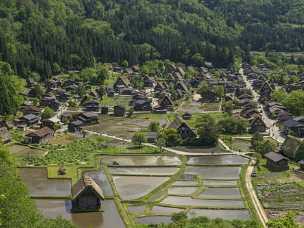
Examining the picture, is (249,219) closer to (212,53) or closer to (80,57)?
(80,57)

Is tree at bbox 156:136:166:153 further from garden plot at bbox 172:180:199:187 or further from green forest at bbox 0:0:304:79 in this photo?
A: green forest at bbox 0:0:304:79

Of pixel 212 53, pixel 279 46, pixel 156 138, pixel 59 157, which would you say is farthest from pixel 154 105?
pixel 279 46

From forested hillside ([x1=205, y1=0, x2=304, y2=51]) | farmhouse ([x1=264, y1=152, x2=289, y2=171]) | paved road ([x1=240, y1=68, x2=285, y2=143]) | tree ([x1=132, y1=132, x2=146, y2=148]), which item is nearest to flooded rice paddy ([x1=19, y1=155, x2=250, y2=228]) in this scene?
farmhouse ([x1=264, y1=152, x2=289, y2=171])

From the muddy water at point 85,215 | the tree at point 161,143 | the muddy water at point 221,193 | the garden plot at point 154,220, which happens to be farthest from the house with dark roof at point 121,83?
the garden plot at point 154,220

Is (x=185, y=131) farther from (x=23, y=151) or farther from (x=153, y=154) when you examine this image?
(x=23, y=151)

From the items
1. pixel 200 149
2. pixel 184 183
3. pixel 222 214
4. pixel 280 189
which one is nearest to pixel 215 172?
pixel 184 183

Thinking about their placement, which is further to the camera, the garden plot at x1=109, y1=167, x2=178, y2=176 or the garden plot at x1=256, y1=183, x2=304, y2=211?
the garden plot at x1=109, y1=167, x2=178, y2=176
